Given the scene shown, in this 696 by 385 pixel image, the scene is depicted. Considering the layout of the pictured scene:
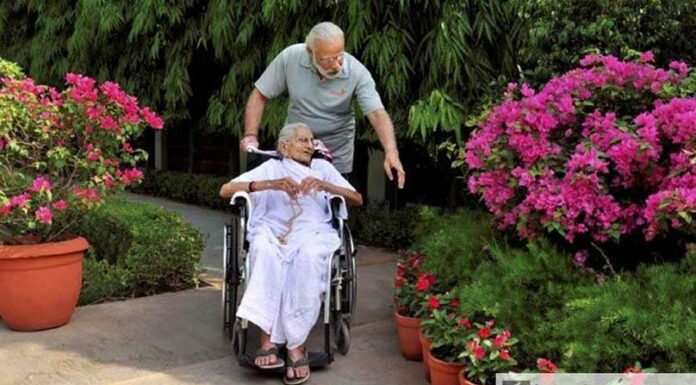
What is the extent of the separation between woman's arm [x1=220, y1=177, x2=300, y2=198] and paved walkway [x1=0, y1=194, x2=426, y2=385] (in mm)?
771

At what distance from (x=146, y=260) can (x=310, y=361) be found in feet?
5.55

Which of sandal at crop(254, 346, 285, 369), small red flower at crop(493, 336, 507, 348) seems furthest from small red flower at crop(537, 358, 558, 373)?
sandal at crop(254, 346, 285, 369)

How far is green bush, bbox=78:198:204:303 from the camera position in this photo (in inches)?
161

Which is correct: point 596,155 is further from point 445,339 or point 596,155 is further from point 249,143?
point 249,143

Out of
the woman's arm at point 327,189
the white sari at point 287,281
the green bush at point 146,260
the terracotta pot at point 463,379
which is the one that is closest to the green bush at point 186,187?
the green bush at point 146,260

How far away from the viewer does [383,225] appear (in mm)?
5703

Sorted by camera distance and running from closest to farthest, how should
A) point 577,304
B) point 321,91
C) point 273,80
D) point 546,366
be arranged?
1. point 546,366
2. point 577,304
3. point 321,91
4. point 273,80

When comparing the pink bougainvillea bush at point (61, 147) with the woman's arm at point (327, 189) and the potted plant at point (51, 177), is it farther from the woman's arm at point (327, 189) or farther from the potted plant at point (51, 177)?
the woman's arm at point (327, 189)

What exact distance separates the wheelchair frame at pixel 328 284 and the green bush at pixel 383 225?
7.85ft

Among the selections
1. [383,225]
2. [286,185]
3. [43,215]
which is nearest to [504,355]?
[286,185]

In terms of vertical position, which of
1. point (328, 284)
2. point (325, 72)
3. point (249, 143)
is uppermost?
point (325, 72)

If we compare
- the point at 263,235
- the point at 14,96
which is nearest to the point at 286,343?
the point at 263,235

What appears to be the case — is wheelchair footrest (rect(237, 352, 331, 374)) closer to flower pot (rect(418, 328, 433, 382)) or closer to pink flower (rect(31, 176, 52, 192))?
flower pot (rect(418, 328, 433, 382))

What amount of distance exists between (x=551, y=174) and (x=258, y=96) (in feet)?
5.32
